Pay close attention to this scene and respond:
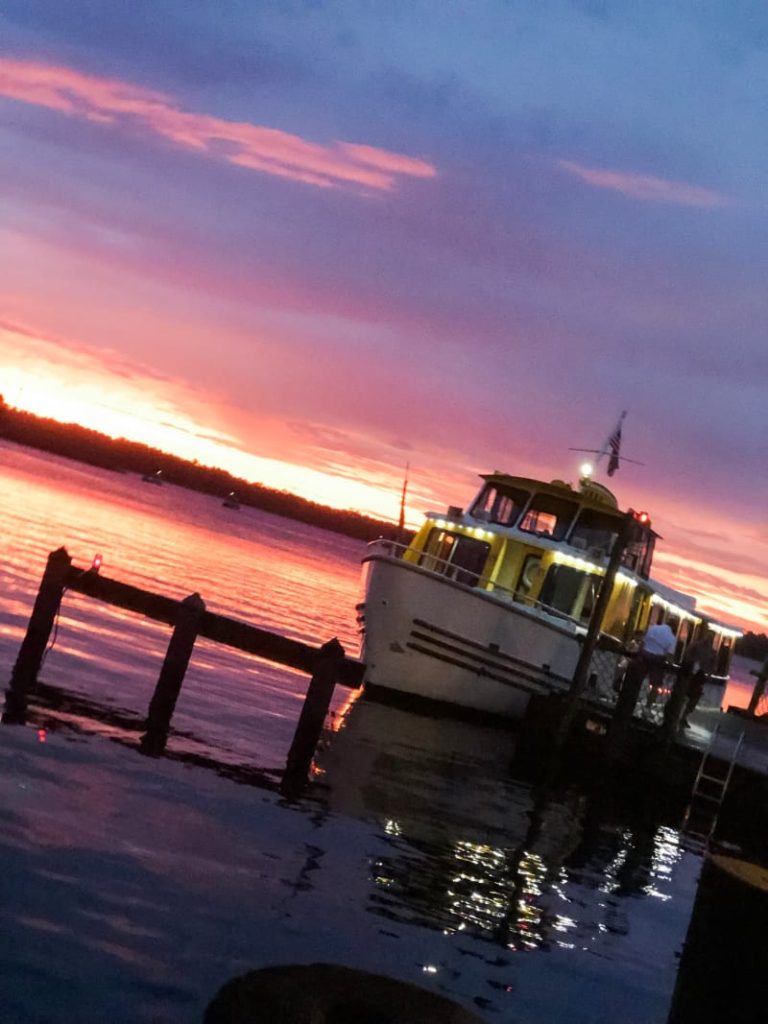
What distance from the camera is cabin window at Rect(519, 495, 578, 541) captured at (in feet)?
87.7

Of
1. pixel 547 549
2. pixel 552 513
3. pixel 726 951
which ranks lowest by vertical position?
pixel 726 951

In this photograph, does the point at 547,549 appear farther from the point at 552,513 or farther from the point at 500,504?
the point at 500,504

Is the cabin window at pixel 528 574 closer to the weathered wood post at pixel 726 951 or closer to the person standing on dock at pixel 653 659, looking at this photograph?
the person standing on dock at pixel 653 659

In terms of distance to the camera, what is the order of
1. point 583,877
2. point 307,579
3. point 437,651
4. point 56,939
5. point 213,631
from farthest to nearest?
point 307,579
point 437,651
point 213,631
point 583,877
point 56,939

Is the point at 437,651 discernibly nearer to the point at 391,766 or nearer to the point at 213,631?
the point at 391,766

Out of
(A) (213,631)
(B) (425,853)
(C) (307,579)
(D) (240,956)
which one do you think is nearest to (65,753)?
(A) (213,631)

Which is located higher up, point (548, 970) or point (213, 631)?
point (213, 631)

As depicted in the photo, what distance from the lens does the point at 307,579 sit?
275 ft

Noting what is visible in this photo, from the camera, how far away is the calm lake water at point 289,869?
319 inches

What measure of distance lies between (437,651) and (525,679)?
196cm

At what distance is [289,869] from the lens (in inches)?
424

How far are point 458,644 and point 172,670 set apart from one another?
9032mm

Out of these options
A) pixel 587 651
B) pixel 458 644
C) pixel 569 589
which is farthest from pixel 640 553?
pixel 587 651

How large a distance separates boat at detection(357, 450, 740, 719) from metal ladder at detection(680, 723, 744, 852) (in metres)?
3.26
